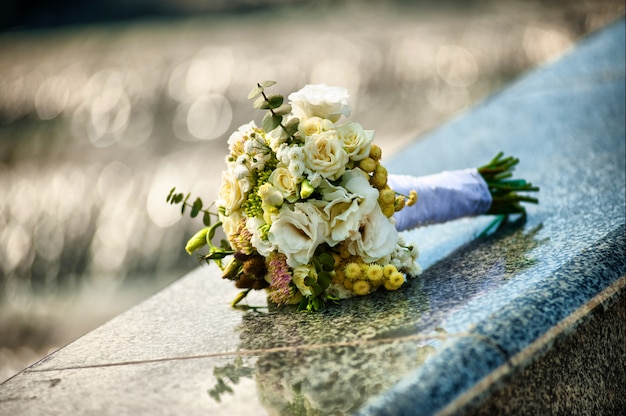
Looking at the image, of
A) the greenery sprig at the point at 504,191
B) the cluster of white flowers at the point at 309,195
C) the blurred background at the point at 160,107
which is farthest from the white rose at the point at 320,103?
the blurred background at the point at 160,107

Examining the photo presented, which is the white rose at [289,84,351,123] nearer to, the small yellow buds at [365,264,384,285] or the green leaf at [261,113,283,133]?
the green leaf at [261,113,283,133]

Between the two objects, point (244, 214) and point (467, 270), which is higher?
point (244, 214)

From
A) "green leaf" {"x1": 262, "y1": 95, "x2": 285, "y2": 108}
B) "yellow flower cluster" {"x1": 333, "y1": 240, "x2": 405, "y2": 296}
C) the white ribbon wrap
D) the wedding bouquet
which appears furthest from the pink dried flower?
the white ribbon wrap

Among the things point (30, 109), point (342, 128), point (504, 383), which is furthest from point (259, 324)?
point (30, 109)

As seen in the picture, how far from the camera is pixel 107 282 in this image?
5.14m

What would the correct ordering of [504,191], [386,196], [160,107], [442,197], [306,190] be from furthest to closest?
1. [160,107]
2. [504,191]
3. [442,197]
4. [386,196]
5. [306,190]

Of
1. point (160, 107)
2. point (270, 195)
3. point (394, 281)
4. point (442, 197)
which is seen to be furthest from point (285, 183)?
point (160, 107)

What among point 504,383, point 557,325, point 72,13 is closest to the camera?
point 504,383

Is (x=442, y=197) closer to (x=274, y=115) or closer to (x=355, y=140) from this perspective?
(x=355, y=140)

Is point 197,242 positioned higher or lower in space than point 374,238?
higher

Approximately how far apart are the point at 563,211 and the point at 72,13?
9.42 m

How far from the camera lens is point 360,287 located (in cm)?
185

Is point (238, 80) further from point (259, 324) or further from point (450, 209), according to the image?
point (259, 324)

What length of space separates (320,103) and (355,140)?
0.12m
